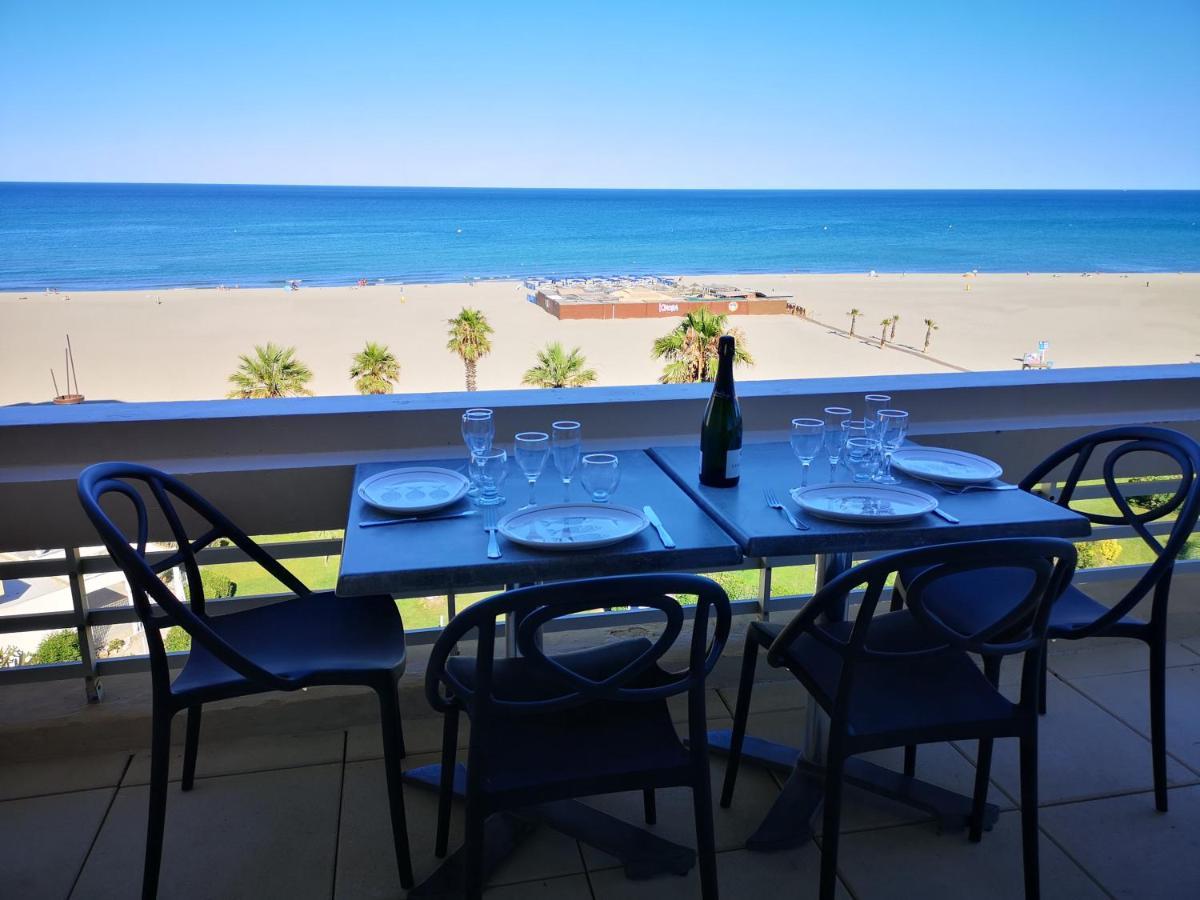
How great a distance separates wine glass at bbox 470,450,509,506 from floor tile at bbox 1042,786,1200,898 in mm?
1351

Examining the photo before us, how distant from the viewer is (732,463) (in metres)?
1.75

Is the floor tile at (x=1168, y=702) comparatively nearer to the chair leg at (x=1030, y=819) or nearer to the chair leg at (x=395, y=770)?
the chair leg at (x=1030, y=819)

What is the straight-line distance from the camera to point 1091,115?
45.1m

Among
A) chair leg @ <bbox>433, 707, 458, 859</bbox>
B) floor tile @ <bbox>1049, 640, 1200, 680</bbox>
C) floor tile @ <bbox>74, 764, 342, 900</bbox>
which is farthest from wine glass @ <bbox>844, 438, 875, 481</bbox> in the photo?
floor tile @ <bbox>74, 764, 342, 900</bbox>

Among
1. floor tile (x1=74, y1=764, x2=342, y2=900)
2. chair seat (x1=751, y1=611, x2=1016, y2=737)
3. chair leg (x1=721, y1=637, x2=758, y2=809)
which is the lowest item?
floor tile (x1=74, y1=764, x2=342, y2=900)

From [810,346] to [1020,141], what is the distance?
31351 mm

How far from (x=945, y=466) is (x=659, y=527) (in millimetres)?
758

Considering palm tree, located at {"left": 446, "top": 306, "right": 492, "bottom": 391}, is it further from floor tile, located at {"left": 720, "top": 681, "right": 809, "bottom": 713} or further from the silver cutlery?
the silver cutlery

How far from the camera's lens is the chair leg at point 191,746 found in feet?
6.13

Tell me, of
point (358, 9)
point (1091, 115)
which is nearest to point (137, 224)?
point (358, 9)

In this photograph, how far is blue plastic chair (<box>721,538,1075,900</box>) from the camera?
1233 mm

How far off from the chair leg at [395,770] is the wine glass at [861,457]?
40.5 inches

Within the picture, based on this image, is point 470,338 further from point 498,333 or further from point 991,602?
point 991,602

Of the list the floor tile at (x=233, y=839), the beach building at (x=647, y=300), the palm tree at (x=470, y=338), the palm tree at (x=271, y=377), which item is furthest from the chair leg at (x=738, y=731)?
the beach building at (x=647, y=300)
